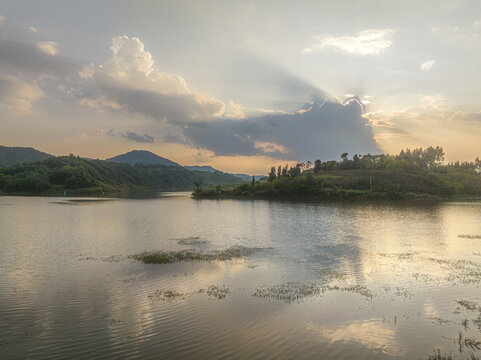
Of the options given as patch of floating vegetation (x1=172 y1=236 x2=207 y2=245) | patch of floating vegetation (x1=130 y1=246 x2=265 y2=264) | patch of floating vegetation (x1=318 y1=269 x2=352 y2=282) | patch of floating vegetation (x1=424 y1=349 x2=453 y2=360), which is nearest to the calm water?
patch of floating vegetation (x1=318 y1=269 x2=352 y2=282)

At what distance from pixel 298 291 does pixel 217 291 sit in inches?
217

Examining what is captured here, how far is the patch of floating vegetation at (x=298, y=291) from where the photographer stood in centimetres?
1902

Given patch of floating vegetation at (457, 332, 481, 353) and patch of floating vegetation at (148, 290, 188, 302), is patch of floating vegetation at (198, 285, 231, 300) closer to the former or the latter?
patch of floating vegetation at (148, 290, 188, 302)

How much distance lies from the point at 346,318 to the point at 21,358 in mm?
14802

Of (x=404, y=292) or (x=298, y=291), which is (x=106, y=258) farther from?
(x=404, y=292)

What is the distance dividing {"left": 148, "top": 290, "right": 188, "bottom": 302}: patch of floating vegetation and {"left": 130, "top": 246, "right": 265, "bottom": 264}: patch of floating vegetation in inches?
358

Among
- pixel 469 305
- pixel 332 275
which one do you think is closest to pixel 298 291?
pixel 332 275

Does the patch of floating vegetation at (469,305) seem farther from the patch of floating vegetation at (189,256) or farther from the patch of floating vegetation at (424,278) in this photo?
the patch of floating vegetation at (189,256)

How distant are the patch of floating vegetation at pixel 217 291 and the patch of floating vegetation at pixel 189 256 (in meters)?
9.08

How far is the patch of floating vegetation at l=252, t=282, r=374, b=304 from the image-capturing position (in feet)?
62.4

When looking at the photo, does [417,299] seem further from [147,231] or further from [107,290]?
[147,231]

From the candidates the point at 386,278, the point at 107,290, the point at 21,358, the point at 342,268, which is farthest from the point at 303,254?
the point at 21,358

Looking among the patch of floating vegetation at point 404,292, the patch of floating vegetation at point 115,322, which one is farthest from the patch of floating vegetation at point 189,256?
the patch of floating vegetation at point 404,292

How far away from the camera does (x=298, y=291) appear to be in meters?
20.2
